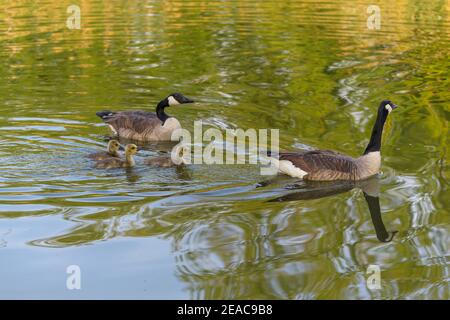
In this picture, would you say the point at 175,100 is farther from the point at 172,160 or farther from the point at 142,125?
the point at 172,160

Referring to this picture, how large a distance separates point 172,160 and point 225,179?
0.99m

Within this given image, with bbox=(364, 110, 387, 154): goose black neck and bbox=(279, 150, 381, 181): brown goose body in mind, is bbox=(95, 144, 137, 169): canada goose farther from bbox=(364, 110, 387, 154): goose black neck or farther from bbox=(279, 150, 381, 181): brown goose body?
bbox=(364, 110, 387, 154): goose black neck

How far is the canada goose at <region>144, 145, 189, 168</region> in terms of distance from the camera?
11.5 m

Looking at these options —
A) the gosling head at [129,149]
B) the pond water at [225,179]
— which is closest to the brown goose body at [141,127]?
the pond water at [225,179]

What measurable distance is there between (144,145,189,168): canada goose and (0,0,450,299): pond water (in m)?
0.21

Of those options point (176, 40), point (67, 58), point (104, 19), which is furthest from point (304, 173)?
point (104, 19)

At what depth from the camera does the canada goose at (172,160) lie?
37.7ft

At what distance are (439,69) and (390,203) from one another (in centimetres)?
976

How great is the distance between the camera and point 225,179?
10906mm

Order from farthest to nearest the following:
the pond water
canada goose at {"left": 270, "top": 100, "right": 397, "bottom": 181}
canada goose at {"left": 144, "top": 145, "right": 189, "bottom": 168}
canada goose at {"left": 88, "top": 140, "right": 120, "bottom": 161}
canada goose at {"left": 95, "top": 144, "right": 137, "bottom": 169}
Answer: canada goose at {"left": 88, "top": 140, "right": 120, "bottom": 161} → canada goose at {"left": 144, "top": 145, "right": 189, "bottom": 168} → canada goose at {"left": 95, "top": 144, "right": 137, "bottom": 169} → canada goose at {"left": 270, "top": 100, "right": 397, "bottom": 181} → the pond water

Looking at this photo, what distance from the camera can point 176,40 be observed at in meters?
23.4

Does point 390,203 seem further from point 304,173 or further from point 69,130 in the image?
point 69,130

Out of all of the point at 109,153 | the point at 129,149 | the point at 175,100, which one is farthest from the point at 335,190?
the point at 175,100

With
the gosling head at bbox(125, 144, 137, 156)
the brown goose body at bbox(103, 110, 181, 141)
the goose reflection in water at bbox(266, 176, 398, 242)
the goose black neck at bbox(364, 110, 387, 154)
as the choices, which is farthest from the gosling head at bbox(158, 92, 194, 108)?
the goose black neck at bbox(364, 110, 387, 154)
